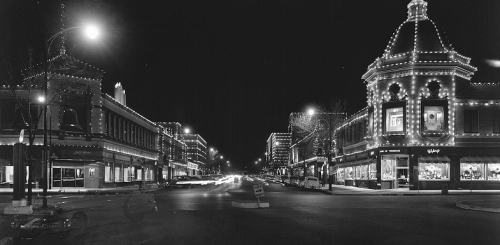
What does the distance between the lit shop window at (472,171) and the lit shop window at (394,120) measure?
286 inches

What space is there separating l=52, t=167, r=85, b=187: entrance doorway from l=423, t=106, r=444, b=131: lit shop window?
36499 millimetres

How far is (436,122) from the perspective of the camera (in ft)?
159

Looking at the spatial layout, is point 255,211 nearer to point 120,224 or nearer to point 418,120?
point 120,224

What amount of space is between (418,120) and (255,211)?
102ft

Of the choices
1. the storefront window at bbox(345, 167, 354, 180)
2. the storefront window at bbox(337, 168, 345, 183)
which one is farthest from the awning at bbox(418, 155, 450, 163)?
the storefront window at bbox(337, 168, 345, 183)

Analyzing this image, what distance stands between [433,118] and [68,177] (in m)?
38.4

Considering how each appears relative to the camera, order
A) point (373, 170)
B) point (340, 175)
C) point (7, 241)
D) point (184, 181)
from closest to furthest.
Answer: point (7, 241)
point (373, 170)
point (184, 181)
point (340, 175)

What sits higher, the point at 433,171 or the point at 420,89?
the point at 420,89

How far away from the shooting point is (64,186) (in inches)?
2034

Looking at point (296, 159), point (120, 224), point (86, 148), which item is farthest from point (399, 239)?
point (296, 159)

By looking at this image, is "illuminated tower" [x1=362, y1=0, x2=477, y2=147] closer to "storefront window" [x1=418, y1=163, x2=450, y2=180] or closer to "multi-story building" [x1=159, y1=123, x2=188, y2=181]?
"storefront window" [x1=418, y1=163, x2=450, y2=180]

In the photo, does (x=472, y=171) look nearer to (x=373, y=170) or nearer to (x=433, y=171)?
(x=433, y=171)

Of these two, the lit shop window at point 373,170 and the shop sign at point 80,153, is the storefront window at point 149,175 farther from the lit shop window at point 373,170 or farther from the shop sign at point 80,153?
the lit shop window at point 373,170

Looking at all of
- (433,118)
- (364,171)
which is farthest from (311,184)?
(433,118)
